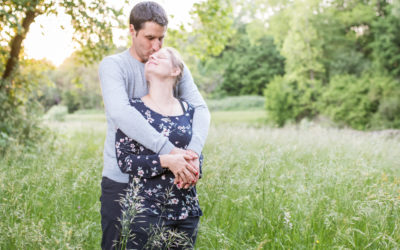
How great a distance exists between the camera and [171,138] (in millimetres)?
2223

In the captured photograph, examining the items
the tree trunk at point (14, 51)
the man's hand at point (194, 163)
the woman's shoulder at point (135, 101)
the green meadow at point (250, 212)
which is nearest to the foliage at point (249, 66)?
the tree trunk at point (14, 51)

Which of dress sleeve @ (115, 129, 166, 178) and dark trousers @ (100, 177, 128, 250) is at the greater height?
dress sleeve @ (115, 129, 166, 178)

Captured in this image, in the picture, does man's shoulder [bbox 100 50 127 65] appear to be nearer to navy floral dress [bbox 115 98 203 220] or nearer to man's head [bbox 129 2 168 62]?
man's head [bbox 129 2 168 62]

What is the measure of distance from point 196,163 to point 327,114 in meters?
20.6

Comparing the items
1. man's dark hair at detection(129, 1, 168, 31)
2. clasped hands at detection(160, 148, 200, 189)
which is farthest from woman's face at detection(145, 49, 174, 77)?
clasped hands at detection(160, 148, 200, 189)

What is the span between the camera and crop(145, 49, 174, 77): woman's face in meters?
A: 2.34

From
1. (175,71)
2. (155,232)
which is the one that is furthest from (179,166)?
(175,71)

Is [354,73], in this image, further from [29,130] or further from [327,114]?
[29,130]

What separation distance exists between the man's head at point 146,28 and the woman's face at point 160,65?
160mm

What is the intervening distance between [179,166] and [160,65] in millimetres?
743

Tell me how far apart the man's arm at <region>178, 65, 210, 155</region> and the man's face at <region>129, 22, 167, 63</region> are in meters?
0.31

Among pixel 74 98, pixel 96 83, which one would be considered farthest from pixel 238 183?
pixel 74 98

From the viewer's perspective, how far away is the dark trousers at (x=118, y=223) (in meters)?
2.11

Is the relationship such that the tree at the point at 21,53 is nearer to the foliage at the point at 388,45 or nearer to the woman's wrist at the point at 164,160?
the woman's wrist at the point at 164,160
